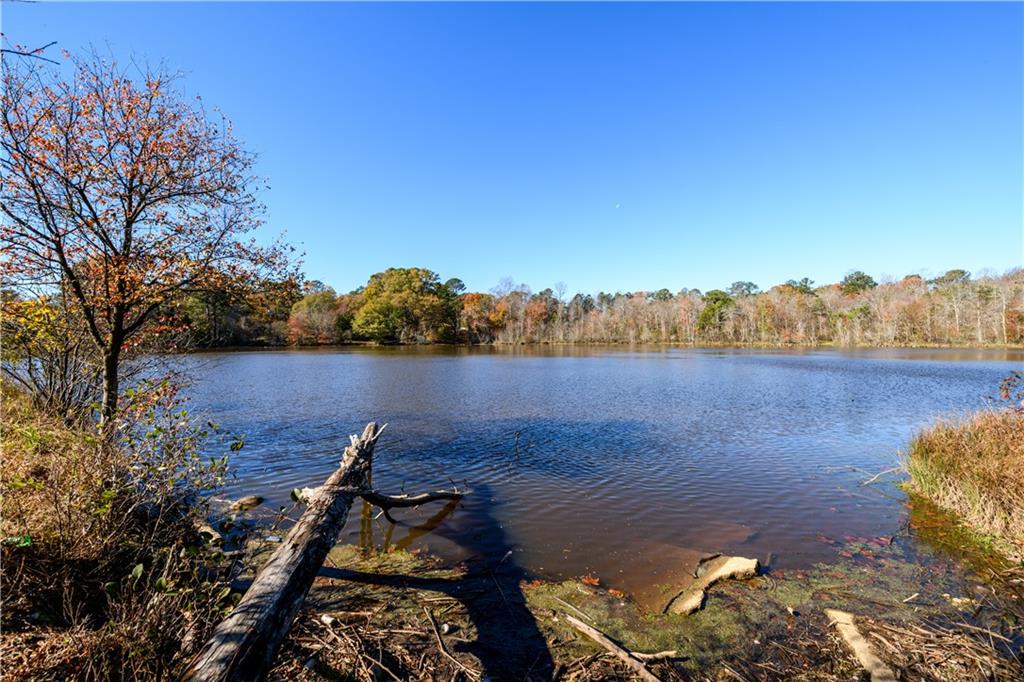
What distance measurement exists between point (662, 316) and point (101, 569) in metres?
99.9

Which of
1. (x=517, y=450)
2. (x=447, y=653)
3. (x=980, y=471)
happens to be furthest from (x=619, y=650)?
(x=517, y=450)

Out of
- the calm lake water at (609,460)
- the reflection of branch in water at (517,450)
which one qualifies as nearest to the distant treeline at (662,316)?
the calm lake water at (609,460)

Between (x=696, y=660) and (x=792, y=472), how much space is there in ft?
27.4

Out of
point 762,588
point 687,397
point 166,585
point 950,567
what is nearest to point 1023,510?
point 950,567

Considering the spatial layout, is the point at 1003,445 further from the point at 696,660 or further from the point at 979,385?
the point at 979,385

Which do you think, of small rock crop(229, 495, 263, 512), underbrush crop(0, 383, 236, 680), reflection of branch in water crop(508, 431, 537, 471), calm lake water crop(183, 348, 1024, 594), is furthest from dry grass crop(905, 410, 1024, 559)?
small rock crop(229, 495, 263, 512)

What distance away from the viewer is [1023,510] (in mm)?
6426

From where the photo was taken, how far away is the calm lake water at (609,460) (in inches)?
286

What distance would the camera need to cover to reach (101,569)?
400 centimetres

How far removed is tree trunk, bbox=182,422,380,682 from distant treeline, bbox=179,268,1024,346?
62.8 meters

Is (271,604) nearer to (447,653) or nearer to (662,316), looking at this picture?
(447,653)

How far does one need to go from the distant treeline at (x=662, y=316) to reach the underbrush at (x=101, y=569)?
61.7 m

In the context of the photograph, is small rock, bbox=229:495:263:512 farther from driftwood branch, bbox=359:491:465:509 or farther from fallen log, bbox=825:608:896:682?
fallen log, bbox=825:608:896:682

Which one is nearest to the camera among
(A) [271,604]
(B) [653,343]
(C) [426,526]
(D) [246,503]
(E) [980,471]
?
(A) [271,604]
